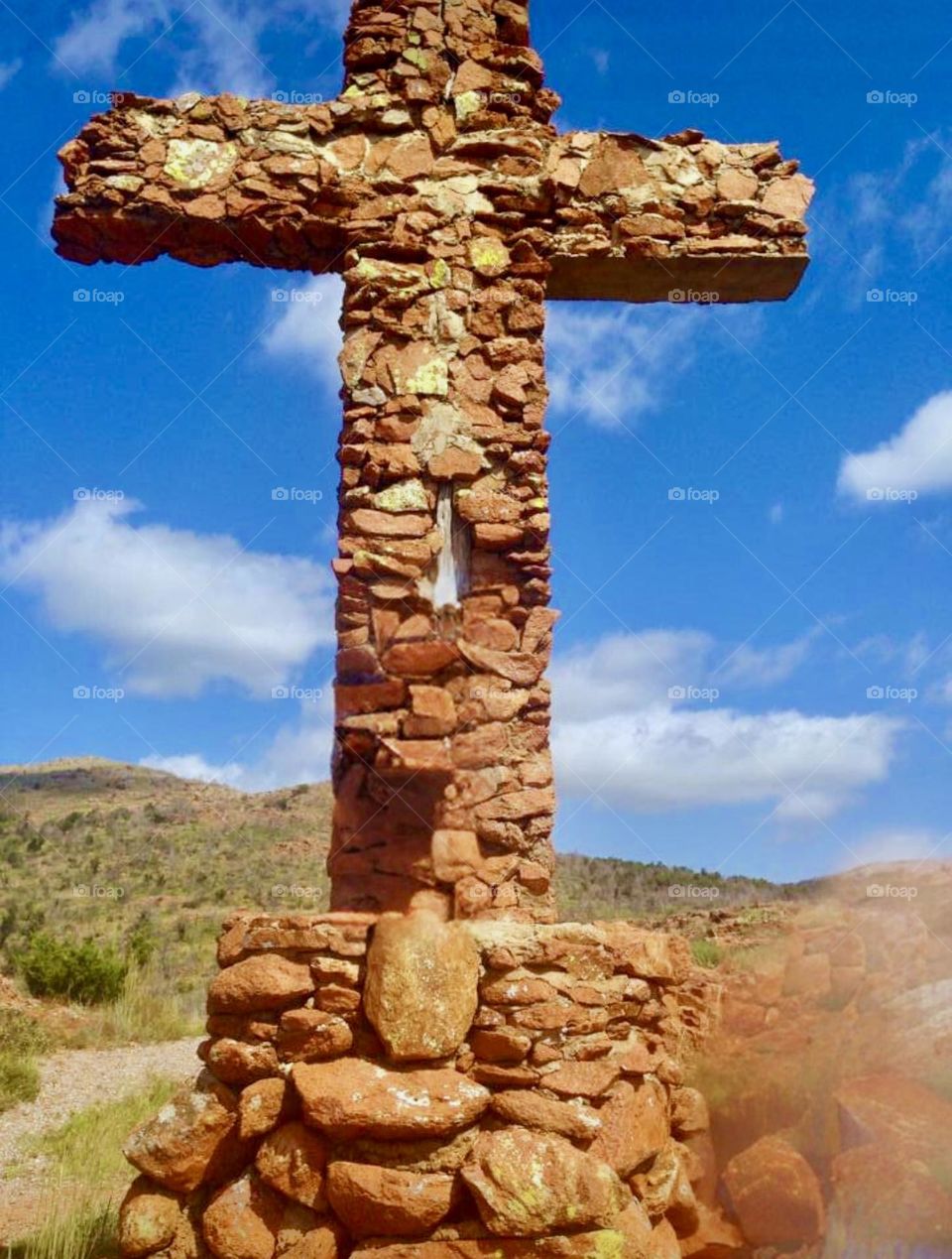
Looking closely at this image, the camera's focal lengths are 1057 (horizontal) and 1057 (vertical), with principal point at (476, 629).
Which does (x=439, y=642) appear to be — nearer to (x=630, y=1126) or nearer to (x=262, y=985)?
(x=262, y=985)

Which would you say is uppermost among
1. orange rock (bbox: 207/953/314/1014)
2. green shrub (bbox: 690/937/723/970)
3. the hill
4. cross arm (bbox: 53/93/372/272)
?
cross arm (bbox: 53/93/372/272)

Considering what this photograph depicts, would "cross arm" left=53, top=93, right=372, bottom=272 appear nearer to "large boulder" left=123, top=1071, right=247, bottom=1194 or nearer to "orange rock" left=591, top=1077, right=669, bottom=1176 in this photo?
"large boulder" left=123, top=1071, right=247, bottom=1194

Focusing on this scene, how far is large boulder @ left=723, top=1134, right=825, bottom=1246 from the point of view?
12.3ft

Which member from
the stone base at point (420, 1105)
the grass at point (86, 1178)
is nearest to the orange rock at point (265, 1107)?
the stone base at point (420, 1105)

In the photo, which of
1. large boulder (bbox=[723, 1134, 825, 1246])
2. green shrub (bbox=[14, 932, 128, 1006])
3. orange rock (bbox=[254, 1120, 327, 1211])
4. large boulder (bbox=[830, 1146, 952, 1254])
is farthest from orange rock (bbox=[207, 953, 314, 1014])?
green shrub (bbox=[14, 932, 128, 1006])

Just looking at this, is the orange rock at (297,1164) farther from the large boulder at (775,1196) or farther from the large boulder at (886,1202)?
the large boulder at (886,1202)

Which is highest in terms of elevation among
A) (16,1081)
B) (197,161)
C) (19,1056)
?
(197,161)

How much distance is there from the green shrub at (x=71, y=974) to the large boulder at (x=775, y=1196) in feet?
32.9

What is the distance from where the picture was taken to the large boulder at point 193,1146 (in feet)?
11.7

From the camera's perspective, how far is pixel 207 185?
193 inches

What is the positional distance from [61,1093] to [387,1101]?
7.14 m

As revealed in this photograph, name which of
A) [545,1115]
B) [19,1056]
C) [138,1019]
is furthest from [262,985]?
[138,1019]

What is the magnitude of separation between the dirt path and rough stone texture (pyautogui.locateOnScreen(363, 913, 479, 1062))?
3.40m

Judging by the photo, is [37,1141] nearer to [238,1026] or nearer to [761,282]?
[238,1026]
